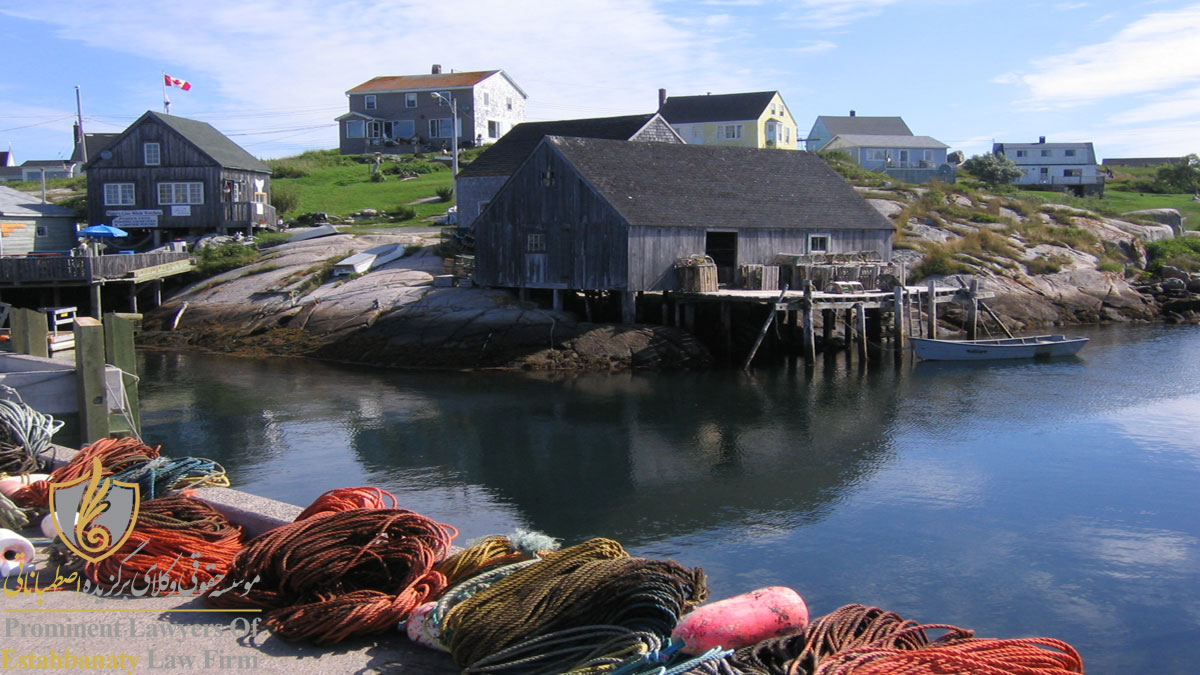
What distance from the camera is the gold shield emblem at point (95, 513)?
7.68m

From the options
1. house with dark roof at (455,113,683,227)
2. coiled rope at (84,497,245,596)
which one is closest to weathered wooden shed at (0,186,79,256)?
house with dark roof at (455,113,683,227)

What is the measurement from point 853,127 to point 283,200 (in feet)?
160

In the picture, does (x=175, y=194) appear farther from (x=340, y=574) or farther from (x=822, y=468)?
(x=340, y=574)

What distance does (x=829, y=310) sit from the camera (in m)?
35.5

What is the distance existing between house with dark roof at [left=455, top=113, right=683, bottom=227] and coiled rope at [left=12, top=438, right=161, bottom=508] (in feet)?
A: 106

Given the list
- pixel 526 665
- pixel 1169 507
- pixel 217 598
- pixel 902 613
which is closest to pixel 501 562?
pixel 526 665

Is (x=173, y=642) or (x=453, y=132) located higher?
(x=453, y=132)

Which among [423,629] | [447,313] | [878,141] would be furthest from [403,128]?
[423,629]

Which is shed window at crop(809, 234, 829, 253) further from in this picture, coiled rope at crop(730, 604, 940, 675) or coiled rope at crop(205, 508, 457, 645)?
coiled rope at crop(205, 508, 457, 645)

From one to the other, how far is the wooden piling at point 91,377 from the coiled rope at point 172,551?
5141 mm

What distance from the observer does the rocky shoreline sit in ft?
102

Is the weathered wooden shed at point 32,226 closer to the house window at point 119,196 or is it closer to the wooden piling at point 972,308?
the house window at point 119,196

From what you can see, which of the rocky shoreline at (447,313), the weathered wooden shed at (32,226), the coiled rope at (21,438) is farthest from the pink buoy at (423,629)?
the weathered wooden shed at (32,226)

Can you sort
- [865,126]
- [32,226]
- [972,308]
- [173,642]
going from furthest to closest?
1. [865,126]
2. [32,226]
3. [972,308]
4. [173,642]
